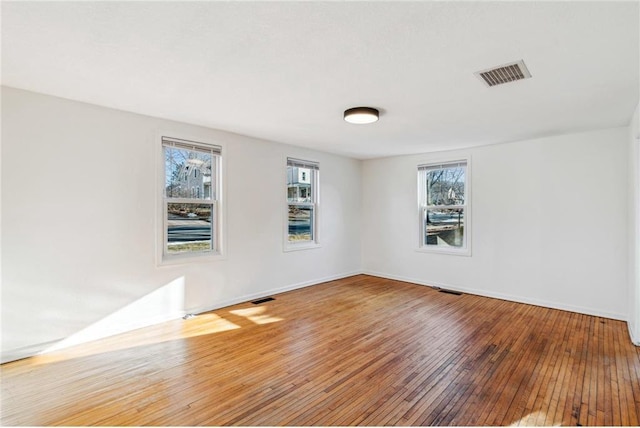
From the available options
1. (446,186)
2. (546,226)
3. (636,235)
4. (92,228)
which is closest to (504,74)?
(636,235)

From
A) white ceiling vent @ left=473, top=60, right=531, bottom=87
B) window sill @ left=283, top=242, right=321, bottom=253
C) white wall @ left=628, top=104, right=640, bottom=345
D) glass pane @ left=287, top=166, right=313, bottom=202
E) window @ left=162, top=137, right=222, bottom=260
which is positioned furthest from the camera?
glass pane @ left=287, top=166, right=313, bottom=202

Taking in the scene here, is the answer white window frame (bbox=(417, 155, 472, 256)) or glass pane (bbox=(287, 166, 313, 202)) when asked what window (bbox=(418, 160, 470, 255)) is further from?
glass pane (bbox=(287, 166, 313, 202))

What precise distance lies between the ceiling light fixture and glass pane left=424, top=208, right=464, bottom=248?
2890mm

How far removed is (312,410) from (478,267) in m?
4.02

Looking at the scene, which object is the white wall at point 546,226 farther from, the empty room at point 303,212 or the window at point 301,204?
the window at point 301,204

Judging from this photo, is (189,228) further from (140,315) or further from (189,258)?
(140,315)

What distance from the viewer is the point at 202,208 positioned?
4246 millimetres

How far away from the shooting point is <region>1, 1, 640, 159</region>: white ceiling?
1743 mm

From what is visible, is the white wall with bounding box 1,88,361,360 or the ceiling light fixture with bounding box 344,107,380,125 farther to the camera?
the ceiling light fixture with bounding box 344,107,380,125

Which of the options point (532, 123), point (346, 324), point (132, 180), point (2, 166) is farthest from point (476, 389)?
point (2, 166)

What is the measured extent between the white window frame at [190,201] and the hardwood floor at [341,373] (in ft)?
2.51

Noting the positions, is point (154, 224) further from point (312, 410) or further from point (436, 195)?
point (436, 195)

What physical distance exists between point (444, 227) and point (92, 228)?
16.8ft

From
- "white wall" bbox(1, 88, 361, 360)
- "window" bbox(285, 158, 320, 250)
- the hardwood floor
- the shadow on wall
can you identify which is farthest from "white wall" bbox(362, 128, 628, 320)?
the shadow on wall
